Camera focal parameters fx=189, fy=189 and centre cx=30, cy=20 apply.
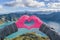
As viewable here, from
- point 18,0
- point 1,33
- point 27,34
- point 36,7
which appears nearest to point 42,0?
point 36,7

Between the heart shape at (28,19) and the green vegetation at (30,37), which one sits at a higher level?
the heart shape at (28,19)

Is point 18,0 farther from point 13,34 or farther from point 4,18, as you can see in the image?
point 13,34

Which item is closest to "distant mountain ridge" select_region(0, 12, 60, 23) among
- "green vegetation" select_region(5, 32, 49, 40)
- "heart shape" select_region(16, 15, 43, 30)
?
"heart shape" select_region(16, 15, 43, 30)

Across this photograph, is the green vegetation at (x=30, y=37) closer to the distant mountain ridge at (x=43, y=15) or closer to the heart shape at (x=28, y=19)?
the heart shape at (x=28, y=19)

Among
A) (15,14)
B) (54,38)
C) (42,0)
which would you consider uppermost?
(42,0)

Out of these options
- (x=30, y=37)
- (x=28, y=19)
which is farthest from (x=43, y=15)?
(x=30, y=37)

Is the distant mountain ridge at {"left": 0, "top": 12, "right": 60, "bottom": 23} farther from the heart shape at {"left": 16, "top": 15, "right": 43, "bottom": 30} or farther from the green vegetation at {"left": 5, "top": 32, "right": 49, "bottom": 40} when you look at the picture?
the green vegetation at {"left": 5, "top": 32, "right": 49, "bottom": 40}

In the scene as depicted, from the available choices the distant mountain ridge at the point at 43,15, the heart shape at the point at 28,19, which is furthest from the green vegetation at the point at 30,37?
the distant mountain ridge at the point at 43,15

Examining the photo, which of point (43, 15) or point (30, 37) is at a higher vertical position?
point (43, 15)

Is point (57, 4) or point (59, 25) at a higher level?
point (57, 4)

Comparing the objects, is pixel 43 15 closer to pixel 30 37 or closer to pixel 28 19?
pixel 28 19

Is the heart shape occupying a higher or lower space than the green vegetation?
higher
